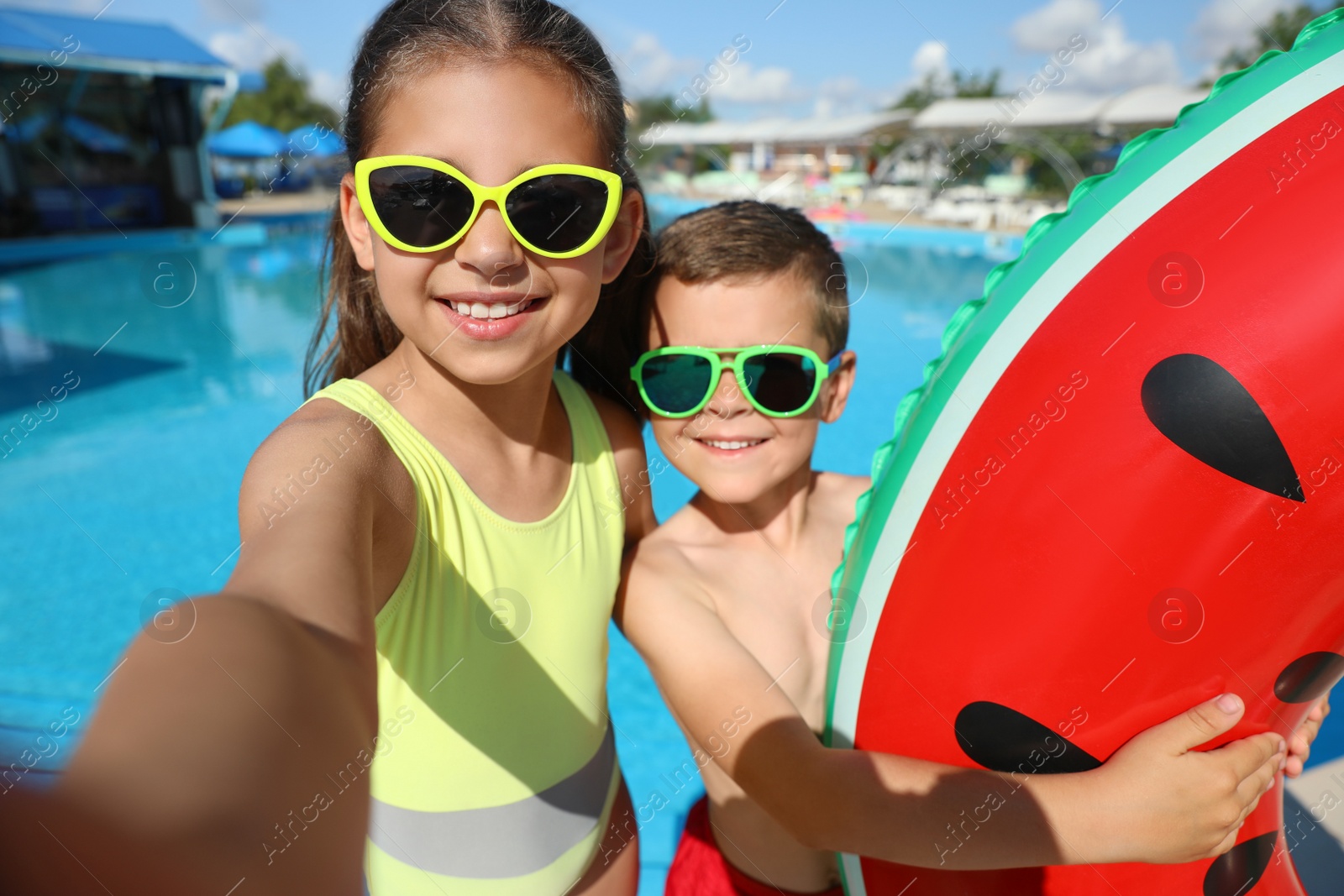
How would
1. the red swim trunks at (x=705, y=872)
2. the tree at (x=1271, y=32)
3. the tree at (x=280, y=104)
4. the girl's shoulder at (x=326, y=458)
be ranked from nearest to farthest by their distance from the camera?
the girl's shoulder at (x=326, y=458) < the red swim trunks at (x=705, y=872) < the tree at (x=1271, y=32) < the tree at (x=280, y=104)

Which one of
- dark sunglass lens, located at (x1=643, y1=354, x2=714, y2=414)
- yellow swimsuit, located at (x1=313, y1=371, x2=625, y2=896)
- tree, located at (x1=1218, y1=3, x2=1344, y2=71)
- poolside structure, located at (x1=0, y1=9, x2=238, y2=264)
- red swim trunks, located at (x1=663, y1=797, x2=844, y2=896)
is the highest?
tree, located at (x1=1218, y1=3, x2=1344, y2=71)

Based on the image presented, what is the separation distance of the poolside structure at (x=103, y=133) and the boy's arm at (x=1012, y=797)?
1825 centimetres

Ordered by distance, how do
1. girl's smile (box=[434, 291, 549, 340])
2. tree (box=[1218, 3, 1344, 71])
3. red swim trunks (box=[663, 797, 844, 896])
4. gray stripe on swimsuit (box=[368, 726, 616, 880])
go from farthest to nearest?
1. tree (box=[1218, 3, 1344, 71])
2. red swim trunks (box=[663, 797, 844, 896])
3. gray stripe on swimsuit (box=[368, 726, 616, 880])
4. girl's smile (box=[434, 291, 549, 340])

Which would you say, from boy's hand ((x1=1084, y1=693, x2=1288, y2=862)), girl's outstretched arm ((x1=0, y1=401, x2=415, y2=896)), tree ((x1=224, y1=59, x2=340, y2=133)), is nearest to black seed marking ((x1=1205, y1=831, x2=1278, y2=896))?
boy's hand ((x1=1084, y1=693, x2=1288, y2=862))

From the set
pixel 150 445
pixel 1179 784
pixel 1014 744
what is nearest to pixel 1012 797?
pixel 1014 744

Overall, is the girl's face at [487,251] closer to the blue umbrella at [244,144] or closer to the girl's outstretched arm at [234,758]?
the girl's outstretched arm at [234,758]

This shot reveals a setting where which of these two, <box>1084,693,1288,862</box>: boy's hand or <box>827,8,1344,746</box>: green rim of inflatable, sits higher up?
<box>827,8,1344,746</box>: green rim of inflatable

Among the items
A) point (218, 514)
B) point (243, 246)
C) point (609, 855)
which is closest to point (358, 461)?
point (609, 855)

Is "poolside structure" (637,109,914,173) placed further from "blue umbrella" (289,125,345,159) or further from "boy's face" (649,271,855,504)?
"boy's face" (649,271,855,504)

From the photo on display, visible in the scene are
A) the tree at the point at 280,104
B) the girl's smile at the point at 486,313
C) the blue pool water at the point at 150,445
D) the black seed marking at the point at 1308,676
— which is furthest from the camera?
the tree at the point at 280,104

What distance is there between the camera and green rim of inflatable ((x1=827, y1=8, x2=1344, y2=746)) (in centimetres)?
104

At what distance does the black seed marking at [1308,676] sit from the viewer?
1009mm

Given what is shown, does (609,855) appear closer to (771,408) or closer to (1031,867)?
(1031,867)

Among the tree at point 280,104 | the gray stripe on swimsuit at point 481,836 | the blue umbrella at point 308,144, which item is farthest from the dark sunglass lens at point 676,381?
the tree at point 280,104
